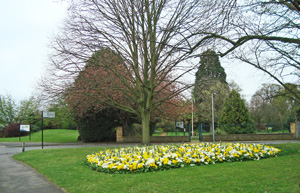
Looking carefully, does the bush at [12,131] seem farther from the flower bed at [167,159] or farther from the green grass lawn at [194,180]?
the green grass lawn at [194,180]

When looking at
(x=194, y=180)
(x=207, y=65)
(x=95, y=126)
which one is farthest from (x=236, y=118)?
(x=194, y=180)

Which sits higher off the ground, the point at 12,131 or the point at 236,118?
the point at 236,118

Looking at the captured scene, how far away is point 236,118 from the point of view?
30.0 metres

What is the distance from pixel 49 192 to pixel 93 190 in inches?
51.6

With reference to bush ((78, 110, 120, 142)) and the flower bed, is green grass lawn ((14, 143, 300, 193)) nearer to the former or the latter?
the flower bed

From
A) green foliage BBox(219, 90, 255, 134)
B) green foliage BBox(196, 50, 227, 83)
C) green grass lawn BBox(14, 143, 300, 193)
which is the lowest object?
green grass lawn BBox(14, 143, 300, 193)

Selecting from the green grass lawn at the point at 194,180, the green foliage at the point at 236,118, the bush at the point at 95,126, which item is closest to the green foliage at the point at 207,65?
the green grass lawn at the point at 194,180

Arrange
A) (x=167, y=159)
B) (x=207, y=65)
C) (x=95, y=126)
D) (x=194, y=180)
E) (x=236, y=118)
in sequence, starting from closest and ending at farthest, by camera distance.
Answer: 1. (x=194, y=180)
2. (x=167, y=159)
3. (x=207, y=65)
4. (x=95, y=126)
5. (x=236, y=118)

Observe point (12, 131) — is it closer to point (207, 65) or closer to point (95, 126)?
point (95, 126)

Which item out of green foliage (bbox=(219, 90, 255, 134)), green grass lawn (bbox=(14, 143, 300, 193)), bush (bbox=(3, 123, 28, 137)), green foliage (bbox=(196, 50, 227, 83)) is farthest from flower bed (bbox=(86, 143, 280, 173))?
bush (bbox=(3, 123, 28, 137))

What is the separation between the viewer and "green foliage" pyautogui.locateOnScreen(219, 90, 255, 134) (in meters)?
29.0

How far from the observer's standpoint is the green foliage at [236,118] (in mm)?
29034

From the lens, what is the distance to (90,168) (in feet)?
32.9

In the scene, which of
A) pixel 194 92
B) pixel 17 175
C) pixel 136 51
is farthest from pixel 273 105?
pixel 17 175
